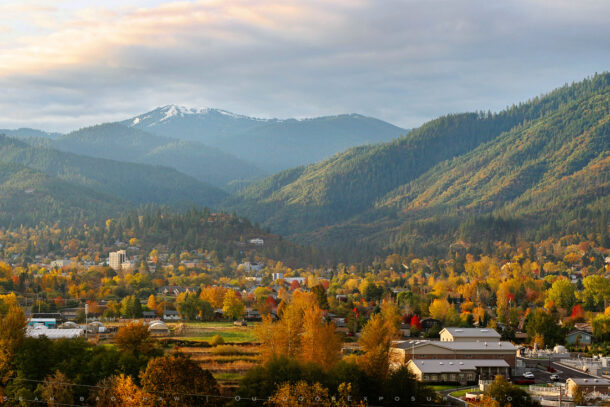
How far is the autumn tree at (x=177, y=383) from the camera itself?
61.3 meters

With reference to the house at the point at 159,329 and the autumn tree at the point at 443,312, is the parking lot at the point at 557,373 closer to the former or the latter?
the autumn tree at the point at 443,312

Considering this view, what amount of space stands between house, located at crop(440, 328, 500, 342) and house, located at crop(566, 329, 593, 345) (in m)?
13.1

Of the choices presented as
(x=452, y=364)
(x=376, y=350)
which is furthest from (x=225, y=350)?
(x=452, y=364)

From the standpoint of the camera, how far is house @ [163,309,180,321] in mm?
120706

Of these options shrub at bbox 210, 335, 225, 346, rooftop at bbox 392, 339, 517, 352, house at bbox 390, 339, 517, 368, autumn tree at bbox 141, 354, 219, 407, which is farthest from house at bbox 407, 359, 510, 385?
autumn tree at bbox 141, 354, 219, 407

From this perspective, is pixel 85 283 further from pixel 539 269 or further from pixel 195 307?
pixel 539 269

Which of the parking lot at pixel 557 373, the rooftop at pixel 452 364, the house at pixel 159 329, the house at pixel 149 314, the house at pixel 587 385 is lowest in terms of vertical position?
the parking lot at pixel 557 373

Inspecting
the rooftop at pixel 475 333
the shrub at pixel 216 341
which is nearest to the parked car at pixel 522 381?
the rooftop at pixel 475 333

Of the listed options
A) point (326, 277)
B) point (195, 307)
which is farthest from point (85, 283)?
point (326, 277)

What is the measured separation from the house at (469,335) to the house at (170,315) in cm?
3779

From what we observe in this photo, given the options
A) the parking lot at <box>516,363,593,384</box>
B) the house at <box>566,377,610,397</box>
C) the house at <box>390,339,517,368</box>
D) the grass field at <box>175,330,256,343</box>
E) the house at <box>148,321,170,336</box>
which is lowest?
the parking lot at <box>516,363,593,384</box>

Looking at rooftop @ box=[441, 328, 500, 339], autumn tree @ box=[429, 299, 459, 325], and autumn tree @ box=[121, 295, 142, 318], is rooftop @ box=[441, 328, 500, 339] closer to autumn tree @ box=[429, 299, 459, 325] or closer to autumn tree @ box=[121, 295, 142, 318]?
autumn tree @ box=[429, 299, 459, 325]

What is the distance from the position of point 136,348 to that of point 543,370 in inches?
1592

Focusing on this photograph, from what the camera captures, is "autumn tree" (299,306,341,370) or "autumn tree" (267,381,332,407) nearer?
"autumn tree" (267,381,332,407)
